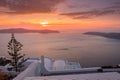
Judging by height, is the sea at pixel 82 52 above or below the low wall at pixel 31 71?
above

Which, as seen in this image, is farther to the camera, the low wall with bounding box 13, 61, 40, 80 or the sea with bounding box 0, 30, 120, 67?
the sea with bounding box 0, 30, 120, 67

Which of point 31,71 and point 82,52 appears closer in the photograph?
point 31,71

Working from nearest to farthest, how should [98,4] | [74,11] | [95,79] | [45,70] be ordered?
[95,79] → [45,70] → [98,4] → [74,11]

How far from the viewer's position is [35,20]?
1606 cm

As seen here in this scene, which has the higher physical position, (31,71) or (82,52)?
(82,52)

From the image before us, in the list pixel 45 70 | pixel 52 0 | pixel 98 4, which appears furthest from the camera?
pixel 98 4

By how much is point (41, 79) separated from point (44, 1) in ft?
19.7

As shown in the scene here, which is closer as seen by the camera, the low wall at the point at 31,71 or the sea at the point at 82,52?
the low wall at the point at 31,71

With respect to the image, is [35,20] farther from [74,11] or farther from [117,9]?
[117,9]

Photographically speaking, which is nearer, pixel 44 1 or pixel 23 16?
pixel 44 1

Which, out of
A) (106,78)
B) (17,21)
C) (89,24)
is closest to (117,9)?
(89,24)

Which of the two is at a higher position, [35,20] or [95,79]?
[35,20]

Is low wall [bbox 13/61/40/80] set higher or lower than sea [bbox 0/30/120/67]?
lower

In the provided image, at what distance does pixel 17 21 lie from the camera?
52.6 feet
